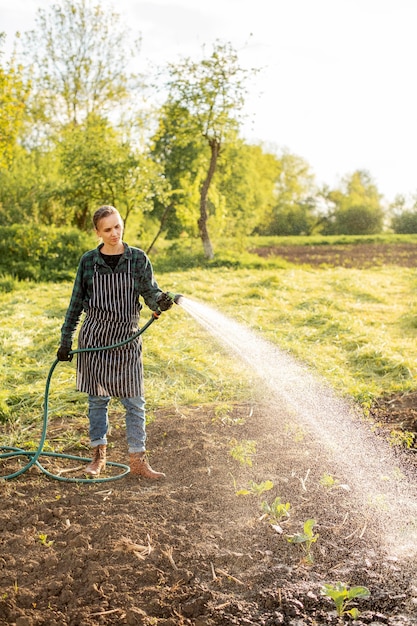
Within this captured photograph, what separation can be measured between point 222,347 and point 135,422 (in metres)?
3.28

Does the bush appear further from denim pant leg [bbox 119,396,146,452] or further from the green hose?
denim pant leg [bbox 119,396,146,452]

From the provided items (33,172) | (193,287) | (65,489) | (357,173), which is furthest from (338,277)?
(357,173)

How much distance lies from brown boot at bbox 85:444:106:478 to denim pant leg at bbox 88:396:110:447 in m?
0.05

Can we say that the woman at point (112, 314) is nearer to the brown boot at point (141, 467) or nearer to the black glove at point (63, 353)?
the black glove at point (63, 353)

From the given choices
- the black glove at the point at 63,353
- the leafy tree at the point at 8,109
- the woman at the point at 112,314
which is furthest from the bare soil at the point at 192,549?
the leafy tree at the point at 8,109

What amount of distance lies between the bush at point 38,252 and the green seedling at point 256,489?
957cm

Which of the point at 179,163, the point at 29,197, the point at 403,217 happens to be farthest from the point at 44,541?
the point at 403,217

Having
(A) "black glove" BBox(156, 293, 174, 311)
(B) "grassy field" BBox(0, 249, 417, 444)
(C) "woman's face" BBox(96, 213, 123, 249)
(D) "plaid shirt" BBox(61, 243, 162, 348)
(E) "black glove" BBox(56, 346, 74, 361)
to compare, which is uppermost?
(C) "woman's face" BBox(96, 213, 123, 249)

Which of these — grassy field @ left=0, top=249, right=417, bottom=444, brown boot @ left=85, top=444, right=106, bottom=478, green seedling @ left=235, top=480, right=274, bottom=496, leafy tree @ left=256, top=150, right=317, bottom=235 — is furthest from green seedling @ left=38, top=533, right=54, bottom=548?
leafy tree @ left=256, top=150, right=317, bottom=235

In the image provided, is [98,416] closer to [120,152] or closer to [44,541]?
[44,541]

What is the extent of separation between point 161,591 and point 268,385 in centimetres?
295

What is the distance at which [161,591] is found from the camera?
269 centimetres

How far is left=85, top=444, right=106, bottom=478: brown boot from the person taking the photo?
3802 mm

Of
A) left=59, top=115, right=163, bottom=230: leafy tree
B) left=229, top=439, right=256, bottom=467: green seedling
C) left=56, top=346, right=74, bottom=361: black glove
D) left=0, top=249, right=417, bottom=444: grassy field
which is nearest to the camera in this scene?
left=56, top=346, right=74, bottom=361: black glove
